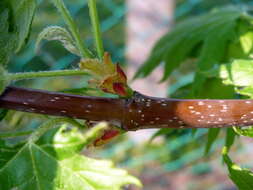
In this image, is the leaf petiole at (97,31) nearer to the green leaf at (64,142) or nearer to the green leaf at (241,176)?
the green leaf at (64,142)

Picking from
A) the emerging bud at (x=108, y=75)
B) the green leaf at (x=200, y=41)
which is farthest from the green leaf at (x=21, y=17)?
the green leaf at (x=200, y=41)

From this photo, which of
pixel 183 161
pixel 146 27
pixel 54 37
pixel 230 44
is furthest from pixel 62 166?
pixel 183 161

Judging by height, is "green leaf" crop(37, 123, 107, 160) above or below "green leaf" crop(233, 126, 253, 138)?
below

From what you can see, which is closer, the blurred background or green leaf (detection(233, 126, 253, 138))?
green leaf (detection(233, 126, 253, 138))

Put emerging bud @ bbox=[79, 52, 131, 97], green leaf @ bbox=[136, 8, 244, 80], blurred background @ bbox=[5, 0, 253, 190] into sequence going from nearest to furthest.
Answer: emerging bud @ bbox=[79, 52, 131, 97] < green leaf @ bbox=[136, 8, 244, 80] < blurred background @ bbox=[5, 0, 253, 190]

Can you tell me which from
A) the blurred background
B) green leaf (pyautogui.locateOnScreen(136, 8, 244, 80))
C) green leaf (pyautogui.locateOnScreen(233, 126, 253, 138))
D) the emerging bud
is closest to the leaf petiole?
the emerging bud

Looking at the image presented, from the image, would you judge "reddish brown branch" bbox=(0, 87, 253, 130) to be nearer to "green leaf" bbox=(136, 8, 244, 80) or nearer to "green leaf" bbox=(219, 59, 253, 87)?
"green leaf" bbox=(219, 59, 253, 87)

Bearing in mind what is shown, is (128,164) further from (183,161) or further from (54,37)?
(54,37)
